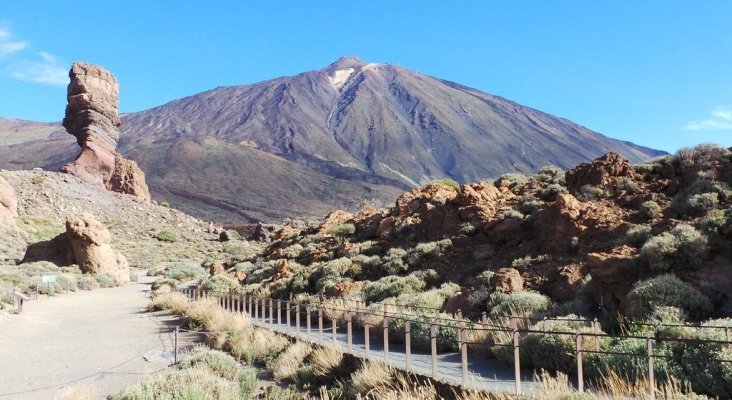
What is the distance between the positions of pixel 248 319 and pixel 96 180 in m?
60.5

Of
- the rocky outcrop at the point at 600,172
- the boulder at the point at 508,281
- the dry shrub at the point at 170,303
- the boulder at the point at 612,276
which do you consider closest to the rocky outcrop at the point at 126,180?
the dry shrub at the point at 170,303

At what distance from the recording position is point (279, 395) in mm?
9844

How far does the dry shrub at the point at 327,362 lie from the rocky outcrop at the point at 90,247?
102 feet

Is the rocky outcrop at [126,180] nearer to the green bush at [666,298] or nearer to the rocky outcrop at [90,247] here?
the rocky outcrop at [90,247]

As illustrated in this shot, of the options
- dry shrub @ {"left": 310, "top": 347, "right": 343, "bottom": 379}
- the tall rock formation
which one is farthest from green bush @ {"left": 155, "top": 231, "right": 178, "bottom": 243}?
dry shrub @ {"left": 310, "top": 347, "right": 343, "bottom": 379}

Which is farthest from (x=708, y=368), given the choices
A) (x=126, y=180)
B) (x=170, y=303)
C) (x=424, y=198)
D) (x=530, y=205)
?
(x=126, y=180)

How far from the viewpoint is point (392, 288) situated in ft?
59.1

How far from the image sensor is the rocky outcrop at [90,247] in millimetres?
37250

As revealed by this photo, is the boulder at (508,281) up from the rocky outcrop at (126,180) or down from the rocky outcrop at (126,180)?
down

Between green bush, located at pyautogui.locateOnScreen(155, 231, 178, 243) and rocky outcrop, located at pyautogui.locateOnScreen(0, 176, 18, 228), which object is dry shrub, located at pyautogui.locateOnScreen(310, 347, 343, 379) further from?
green bush, located at pyautogui.locateOnScreen(155, 231, 178, 243)

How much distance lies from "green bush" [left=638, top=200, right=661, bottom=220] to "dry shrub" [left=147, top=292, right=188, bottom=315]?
57.2 feet

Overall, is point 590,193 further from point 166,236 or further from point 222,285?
point 166,236

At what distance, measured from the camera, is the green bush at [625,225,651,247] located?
14.3 metres

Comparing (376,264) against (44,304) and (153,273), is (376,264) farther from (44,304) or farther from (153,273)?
(153,273)
